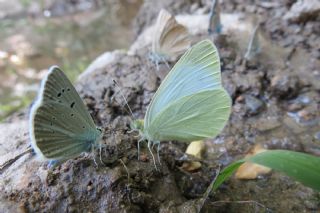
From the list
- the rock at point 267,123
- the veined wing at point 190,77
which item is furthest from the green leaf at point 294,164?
the rock at point 267,123

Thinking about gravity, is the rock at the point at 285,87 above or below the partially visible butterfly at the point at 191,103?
below

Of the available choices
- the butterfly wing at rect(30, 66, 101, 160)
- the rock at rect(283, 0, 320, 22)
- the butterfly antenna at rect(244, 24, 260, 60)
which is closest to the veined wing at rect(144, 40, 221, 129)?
the butterfly wing at rect(30, 66, 101, 160)

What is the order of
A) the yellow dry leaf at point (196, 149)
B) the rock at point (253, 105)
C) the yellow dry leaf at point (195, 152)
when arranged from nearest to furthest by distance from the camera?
1. the yellow dry leaf at point (195, 152)
2. the yellow dry leaf at point (196, 149)
3. the rock at point (253, 105)

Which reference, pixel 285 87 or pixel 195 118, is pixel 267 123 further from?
pixel 195 118

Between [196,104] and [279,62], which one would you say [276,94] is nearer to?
[279,62]

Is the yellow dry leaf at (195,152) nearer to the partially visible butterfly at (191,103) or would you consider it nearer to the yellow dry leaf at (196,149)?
the yellow dry leaf at (196,149)

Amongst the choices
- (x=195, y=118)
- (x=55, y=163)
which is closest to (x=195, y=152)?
(x=195, y=118)

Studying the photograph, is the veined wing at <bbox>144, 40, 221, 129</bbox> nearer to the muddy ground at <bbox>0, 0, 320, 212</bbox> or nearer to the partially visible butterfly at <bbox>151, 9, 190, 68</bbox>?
the muddy ground at <bbox>0, 0, 320, 212</bbox>
